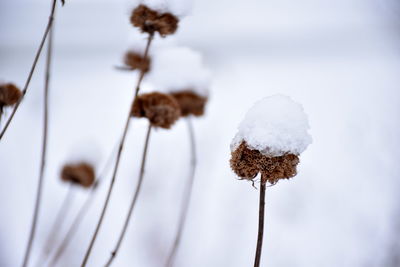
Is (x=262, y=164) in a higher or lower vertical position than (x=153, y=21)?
lower

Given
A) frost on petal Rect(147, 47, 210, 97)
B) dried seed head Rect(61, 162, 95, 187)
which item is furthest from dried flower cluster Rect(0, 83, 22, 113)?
dried seed head Rect(61, 162, 95, 187)

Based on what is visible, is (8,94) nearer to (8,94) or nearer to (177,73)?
(8,94)

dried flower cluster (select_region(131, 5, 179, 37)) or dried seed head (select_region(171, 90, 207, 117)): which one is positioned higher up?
dried flower cluster (select_region(131, 5, 179, 37))

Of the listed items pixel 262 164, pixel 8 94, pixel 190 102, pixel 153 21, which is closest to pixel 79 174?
pixel 190 102

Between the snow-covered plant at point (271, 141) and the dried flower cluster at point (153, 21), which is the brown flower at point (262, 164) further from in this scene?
the dried flower cluster at point (153, 21)

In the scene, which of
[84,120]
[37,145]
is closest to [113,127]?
[84,120]

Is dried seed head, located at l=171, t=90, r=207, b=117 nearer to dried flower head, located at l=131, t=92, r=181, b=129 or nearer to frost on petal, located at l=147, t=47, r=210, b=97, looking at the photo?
frost on petal, located at l=147, t=47, r=210, b=97
